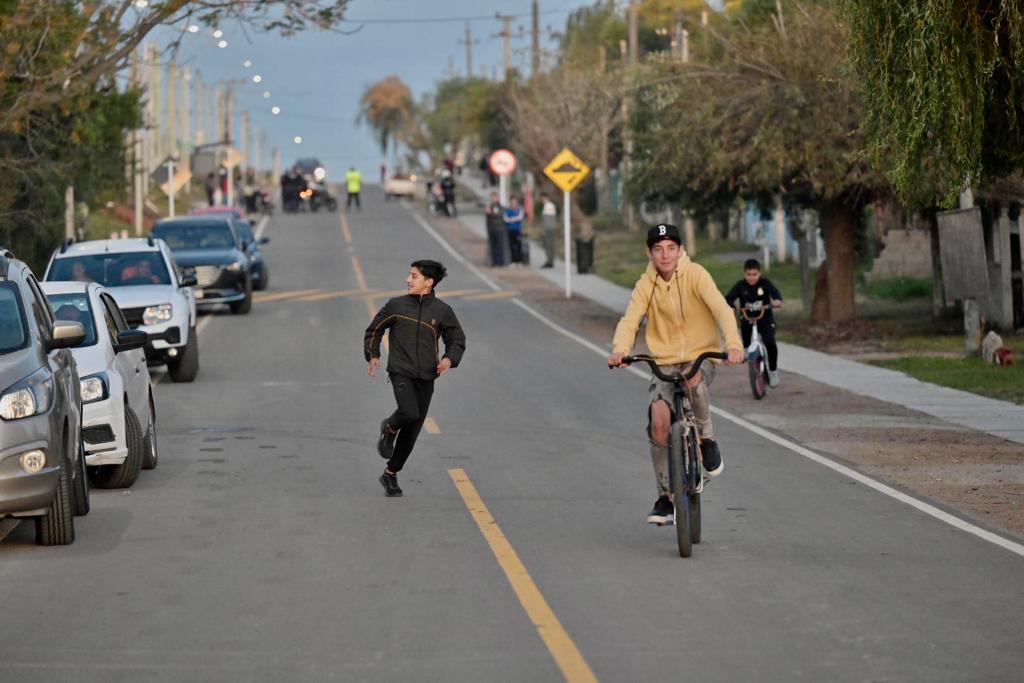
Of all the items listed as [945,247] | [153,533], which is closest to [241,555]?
[153,533]

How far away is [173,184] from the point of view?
63156 mm

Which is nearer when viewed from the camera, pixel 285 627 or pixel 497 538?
pixel 285 627

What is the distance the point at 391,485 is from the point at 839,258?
18.7m

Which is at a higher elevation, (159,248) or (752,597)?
(159,248)

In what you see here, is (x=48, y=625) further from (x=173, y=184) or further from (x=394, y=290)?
(x=173, y=184)

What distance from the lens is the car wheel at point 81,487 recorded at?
11977 mm

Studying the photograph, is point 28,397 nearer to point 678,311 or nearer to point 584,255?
point 678,311

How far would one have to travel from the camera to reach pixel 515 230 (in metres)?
50.9

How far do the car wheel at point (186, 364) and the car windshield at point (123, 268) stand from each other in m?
1.06

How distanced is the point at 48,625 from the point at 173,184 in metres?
55.5

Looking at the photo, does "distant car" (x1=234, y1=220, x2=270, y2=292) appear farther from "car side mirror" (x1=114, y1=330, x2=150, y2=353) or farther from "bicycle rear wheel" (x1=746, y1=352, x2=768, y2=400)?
"car side mirror" (x1=114, y1=330, x2=150, y2=353)

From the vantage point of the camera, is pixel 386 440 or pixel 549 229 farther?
pixel 549 229

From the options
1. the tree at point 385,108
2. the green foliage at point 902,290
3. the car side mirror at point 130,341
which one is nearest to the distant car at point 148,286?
the car side mirror at point 130,341

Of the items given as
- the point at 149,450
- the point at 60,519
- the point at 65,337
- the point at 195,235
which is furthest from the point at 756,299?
the point at 195,235
